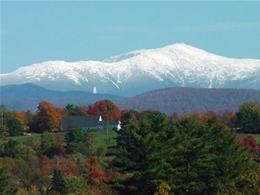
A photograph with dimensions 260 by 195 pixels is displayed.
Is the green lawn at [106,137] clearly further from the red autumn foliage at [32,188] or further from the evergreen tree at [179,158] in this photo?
the evergreen tree at [179,158]

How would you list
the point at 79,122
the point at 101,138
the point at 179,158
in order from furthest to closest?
the point at 79,122 → the point at 101,138 → the point at 179,158

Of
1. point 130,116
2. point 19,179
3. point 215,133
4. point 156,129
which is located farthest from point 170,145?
point 130,116

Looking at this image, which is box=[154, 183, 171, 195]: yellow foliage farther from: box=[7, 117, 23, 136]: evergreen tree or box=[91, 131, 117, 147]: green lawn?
box=[7, 117, 23, 136]: evergreen tree

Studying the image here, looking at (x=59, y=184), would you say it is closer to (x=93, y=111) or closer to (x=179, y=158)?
(x=179, y=158)

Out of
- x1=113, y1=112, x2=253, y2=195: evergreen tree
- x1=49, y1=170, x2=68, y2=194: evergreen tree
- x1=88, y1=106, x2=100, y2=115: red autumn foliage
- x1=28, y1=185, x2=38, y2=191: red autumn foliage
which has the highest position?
x1=88, y1=106, x2=100, y2=115: red autumn foliage

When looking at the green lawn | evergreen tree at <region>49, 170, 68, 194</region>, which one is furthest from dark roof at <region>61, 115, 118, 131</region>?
evergreen tree at <region>49, 170, 68, 194</region>

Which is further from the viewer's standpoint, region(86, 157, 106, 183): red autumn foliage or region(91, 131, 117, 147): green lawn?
region(91, 131, 117, 147): green lawn

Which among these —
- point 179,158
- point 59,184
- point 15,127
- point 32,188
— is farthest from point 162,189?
point 15,127

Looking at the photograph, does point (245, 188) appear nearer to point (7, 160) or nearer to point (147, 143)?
point (147, 143)

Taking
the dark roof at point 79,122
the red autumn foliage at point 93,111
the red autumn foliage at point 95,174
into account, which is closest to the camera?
the red autumn foliage at point 95,174

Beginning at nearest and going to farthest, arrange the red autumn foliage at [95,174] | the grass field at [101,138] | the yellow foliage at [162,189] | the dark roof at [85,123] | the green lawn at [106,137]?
the yellow foliage at [162,189]
the red autumn foliage at [95,174]
the green lawn at [106,137]
the grass field at [101,138]
the dark roof at [85,123]

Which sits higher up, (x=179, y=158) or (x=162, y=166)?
(x=179, y=158)

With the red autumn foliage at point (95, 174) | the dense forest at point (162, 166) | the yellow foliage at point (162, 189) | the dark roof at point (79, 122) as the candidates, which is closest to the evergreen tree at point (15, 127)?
the dark roof at point (79, 122)

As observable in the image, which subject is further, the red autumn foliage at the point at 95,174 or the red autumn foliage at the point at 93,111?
the red autumn foliage at the point at 93,111
